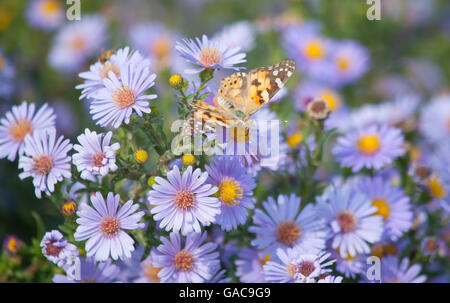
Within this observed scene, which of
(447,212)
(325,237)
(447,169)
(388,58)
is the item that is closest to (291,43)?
(388,58)

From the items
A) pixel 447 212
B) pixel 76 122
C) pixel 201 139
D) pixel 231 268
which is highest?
pixel 76 122

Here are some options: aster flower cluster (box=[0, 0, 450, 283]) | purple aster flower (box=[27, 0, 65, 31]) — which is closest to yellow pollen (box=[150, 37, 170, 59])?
purple aster flower (box=[27, 0, 65, 31])

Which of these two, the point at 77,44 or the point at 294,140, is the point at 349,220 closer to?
the point at 294,140

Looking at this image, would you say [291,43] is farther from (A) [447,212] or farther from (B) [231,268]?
(B) [231,268]

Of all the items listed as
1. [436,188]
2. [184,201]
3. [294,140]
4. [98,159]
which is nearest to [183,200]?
[184,201]

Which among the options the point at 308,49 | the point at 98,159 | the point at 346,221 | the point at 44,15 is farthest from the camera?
the point at 44,15

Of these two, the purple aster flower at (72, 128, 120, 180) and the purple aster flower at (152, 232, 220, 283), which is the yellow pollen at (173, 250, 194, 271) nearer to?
the purple aster flower at (152, 232, 220, 283)
